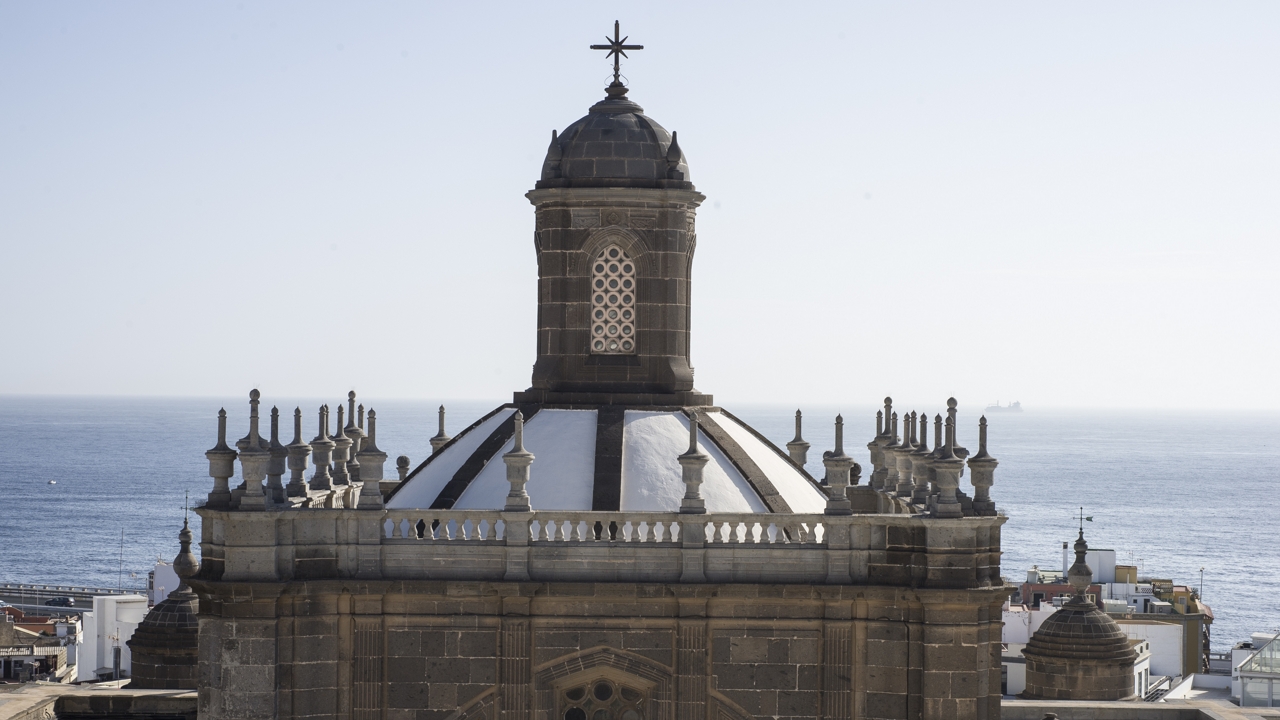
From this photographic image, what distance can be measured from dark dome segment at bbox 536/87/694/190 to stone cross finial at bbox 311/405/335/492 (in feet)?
20.5

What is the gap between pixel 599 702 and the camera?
25219 millimetres

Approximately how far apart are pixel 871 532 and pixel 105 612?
59.8 metres

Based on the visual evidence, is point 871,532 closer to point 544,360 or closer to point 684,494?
point 684,494

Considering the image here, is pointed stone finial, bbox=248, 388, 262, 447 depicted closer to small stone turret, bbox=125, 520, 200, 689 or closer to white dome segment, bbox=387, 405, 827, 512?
white dome segment, bbox=387, 405, 827, 512

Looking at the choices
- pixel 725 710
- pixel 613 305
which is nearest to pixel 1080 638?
pixel 613 305

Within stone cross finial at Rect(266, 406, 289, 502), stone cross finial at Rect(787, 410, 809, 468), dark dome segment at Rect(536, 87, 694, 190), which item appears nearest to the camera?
stone cross finial at Rect(266, 406, 289, 502)

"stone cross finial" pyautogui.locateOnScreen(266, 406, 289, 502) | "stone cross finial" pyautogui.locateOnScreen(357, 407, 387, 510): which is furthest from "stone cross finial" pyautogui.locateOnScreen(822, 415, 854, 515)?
"stone cross finial" pyautogui.locateOnScreen(266, 406, 289, 502)

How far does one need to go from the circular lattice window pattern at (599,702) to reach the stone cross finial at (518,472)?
296cm

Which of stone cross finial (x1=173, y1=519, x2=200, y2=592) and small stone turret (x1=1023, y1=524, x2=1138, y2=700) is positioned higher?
stone cross finial (x1=173, y1=519, x2=200, y2=592)

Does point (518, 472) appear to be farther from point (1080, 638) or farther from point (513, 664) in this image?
point (1080, 638)

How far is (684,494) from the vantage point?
26203 mm

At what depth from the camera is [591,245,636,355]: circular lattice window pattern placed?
29.6m

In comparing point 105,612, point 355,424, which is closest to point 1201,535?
point 105,612

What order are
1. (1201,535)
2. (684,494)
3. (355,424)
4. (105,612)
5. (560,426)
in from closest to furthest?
(684,494)
(560,426)
(355,424)
(105,612)
(1201,535)
